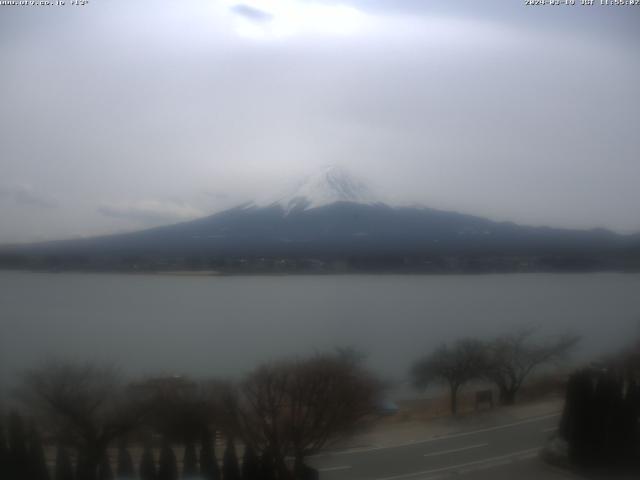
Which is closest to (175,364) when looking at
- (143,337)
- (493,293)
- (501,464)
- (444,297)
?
(143,337)

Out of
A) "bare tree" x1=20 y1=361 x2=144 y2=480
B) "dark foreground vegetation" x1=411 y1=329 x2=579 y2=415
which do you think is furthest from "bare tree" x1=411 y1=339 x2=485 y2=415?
"bare tree" x1=20 y1=361 x2=144 y2=480

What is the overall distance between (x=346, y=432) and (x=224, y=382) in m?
0.45

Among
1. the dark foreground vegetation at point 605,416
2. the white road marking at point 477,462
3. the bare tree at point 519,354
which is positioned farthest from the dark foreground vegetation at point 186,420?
the dark foreground vegetation at point 605,416

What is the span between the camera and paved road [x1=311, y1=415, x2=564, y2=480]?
190 centimetres

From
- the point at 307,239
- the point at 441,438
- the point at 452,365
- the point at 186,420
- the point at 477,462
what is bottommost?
the point at 477,462

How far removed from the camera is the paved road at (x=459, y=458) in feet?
6.23

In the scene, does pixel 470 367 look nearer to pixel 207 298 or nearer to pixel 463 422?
pixel 463 422

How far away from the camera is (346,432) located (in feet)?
6.17

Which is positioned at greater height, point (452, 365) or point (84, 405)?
point (452, 365)

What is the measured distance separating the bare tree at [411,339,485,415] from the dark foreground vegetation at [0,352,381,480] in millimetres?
157

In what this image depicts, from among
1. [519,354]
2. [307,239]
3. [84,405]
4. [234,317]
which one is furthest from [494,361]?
[84,405]

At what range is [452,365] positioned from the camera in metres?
1.88

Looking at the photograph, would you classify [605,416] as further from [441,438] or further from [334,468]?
[334,468]

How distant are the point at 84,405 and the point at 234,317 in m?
0.59
